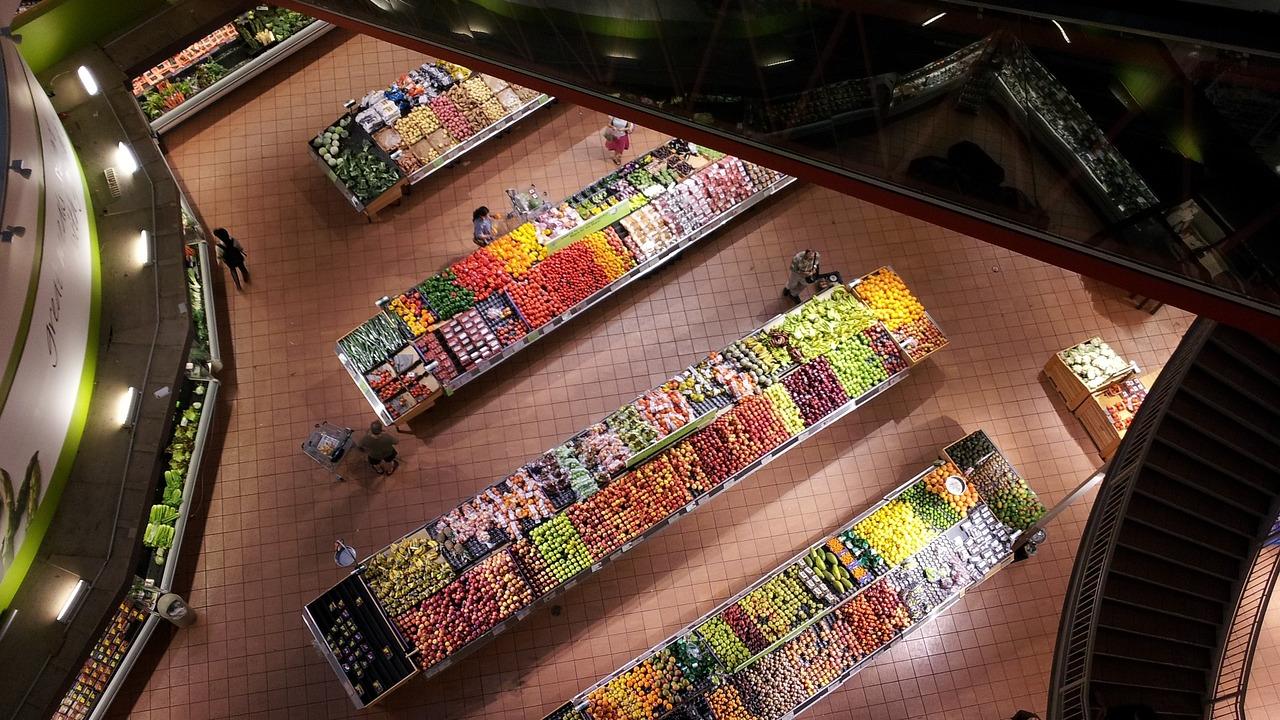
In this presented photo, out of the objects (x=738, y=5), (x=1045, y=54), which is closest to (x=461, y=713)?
(x=738, y=5)

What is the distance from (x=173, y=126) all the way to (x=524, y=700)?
29.0 feet

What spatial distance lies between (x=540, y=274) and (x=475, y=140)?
2269mm

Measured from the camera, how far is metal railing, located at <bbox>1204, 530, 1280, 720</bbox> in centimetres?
800

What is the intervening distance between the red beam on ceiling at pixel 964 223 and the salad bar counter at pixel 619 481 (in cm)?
331

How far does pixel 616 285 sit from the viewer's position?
11.0 m

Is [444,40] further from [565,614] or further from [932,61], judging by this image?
[565,614]

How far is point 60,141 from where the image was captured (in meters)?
9.78

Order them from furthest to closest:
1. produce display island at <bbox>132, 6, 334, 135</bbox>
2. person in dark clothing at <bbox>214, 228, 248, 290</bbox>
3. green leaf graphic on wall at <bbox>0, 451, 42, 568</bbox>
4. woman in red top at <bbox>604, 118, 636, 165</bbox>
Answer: woman in red top at <bbox>604, 118, 636, 165</bbox> → produce display island at <bbox>132, 6, 334, 135</bbox> → person in dark clothing at <bbox>214, 228, 248, 290</bbox> → green leaf graphic on wall at <bbox>0, 451, 42, 568</bbox>

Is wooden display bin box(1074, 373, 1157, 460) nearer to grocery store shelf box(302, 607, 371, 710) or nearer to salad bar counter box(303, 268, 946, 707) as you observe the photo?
salad bar counter box(303, 268, 946, 707)

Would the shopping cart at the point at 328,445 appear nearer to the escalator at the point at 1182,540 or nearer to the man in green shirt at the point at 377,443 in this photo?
the man in green shirt at the point at 377,443

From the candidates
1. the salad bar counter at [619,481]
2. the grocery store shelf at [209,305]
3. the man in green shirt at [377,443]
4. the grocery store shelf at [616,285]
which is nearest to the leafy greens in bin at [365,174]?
the grocery store shelf at [209,305]

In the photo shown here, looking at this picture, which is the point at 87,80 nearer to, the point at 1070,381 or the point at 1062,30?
the point at 1062,30

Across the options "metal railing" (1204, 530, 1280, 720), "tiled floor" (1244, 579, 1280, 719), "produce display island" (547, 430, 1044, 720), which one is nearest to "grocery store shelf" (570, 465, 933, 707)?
"produce display island" (547, 430, 1044, 720)

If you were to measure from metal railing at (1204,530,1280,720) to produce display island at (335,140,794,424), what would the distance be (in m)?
6.68
